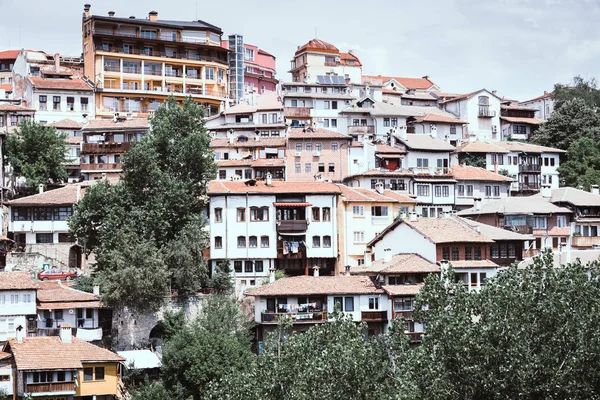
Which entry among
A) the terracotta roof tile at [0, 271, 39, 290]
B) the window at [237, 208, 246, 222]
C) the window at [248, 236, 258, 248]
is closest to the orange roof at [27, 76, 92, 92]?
the window at [237, 208, 246, 222]

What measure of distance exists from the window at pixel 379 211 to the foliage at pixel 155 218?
12.0 meters

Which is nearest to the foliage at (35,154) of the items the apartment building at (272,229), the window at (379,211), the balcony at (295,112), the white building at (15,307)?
the apartment building at (272,229)

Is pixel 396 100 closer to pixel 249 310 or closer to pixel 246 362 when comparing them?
pixel 249 310

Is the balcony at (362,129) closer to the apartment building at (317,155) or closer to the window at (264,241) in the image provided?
the apartment building at (317,155)

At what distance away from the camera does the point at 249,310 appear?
67.2m

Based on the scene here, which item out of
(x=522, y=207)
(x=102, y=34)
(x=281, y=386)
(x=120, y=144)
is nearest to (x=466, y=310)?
(x=281, y=386)

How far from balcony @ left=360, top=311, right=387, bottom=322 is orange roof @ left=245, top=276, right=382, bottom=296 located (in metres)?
1.25

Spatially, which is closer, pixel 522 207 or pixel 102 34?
pixel 522 207

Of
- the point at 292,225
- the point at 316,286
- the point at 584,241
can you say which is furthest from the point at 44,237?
the point at 584,241

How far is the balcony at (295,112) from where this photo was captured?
318 ft

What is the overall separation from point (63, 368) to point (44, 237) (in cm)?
2129

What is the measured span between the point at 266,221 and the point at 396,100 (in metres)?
45.4

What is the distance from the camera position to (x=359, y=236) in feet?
251

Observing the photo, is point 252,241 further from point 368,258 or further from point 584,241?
point 584,241
